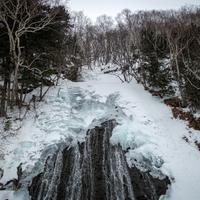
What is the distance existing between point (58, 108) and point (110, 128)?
421 cm

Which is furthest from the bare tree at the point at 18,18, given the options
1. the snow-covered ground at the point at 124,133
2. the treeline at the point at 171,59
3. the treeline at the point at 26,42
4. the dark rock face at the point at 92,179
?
the treeline at the point at 171,59

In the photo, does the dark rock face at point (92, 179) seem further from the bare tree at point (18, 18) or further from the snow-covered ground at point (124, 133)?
the bare tree at point (18, 18)

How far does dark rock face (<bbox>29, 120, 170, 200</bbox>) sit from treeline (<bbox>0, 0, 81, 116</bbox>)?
18.5ft

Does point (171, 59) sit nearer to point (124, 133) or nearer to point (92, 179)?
point (124, 133)

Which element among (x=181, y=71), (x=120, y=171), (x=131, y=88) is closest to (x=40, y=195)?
(x=120, y=171)

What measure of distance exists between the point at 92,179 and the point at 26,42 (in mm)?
10302

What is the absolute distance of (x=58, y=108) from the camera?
15.3m

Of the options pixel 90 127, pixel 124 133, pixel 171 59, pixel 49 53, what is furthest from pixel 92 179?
pixel 171 59

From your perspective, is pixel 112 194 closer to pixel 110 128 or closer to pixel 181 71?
pixel 110 128

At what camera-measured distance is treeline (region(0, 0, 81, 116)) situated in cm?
1365

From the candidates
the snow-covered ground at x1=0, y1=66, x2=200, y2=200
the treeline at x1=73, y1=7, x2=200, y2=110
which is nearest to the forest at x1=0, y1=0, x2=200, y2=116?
the treeline at x1=73, y1=7, x2=200, y2=110

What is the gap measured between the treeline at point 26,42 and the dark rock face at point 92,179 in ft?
18.5

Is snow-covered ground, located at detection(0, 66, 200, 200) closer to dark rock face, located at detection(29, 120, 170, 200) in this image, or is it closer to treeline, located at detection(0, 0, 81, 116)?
dark rock face, located at detection(29, 120, 170, 200)

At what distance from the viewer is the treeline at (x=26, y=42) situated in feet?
44.8
